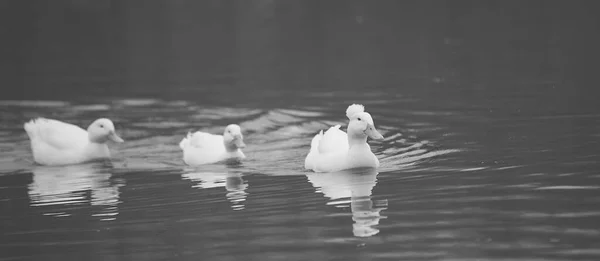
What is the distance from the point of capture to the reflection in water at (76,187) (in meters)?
12.9

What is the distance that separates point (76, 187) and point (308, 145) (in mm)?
4619

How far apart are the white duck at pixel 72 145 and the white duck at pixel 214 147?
1581 mm

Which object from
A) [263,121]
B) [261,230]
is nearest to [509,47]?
[263,121]

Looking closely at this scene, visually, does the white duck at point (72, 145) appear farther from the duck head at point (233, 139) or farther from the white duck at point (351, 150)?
the white duck at point (351, 150)

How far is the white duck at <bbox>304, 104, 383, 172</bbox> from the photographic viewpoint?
14.3 meters

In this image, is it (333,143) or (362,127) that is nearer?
(362,127)

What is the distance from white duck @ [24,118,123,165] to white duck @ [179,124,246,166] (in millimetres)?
1581

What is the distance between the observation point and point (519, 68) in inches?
992

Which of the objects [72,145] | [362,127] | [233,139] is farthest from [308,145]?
[72,145]

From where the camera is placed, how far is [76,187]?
14.6m

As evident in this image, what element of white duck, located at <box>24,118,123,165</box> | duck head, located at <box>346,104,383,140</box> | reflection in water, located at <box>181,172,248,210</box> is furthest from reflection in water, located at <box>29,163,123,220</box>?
duck head, located at <box>346,104,383,140</box>

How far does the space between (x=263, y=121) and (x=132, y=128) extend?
8.93ft

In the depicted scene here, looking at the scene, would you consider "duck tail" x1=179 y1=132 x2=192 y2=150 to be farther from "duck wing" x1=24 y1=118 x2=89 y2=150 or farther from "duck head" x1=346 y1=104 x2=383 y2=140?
"duck head" x1=346 y1=104 x2=383 y2=140

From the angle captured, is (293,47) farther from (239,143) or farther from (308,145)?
(239,143)
